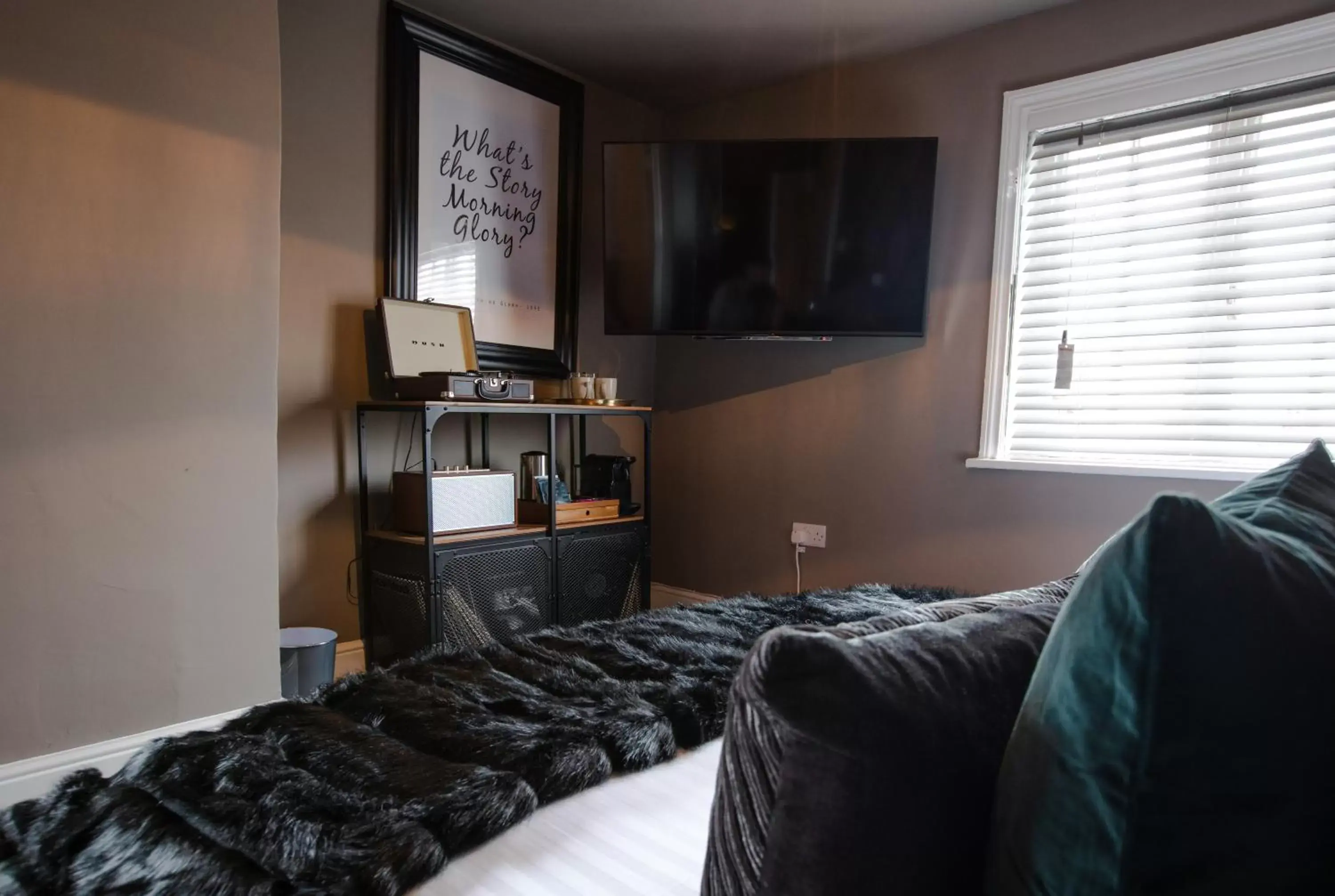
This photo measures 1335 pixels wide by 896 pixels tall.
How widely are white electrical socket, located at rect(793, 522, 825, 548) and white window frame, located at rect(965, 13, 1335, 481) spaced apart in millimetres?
720

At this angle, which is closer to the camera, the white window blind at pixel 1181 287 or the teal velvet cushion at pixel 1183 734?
the teal velvet cushion at pixel 1183 734

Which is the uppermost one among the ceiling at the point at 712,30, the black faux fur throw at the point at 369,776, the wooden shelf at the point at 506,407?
the ceiling at the point at 712,30

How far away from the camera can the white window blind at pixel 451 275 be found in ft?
9.86

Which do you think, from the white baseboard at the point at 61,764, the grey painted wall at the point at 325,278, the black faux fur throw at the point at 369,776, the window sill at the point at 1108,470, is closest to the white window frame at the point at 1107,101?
the window sill at the point at 1108,470

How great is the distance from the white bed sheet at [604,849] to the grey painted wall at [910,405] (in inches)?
87.7

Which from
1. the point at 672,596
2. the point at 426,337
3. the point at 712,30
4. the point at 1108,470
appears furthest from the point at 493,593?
the point at 712,30

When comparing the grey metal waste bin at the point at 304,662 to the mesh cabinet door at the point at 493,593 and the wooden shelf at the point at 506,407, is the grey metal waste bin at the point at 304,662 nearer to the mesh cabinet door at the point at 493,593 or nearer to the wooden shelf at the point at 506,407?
the mesh cabinet door at the point at 493,593

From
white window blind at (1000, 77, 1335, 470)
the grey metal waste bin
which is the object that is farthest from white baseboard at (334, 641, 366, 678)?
white window blind at (1000, 77, 1335, 470)

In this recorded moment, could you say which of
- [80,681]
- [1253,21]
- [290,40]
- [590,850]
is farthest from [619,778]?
[1253,21]

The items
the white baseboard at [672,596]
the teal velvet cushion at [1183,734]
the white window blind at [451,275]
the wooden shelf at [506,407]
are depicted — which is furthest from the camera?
the white baseboard at [672,596]

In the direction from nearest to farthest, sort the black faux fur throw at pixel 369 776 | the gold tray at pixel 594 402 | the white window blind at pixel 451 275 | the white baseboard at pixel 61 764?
the black faux fur throw at pixel 369 776 → the white baseboard at pixel 61 764 → the white window blind at pixel 451 275 → the gold tray at pixel 594 402

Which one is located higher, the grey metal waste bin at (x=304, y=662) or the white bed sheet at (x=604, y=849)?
the white bed sheet at (x=604, y=849)

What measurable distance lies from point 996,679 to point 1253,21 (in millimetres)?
2849

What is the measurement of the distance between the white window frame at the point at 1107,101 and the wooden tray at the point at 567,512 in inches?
56.7
